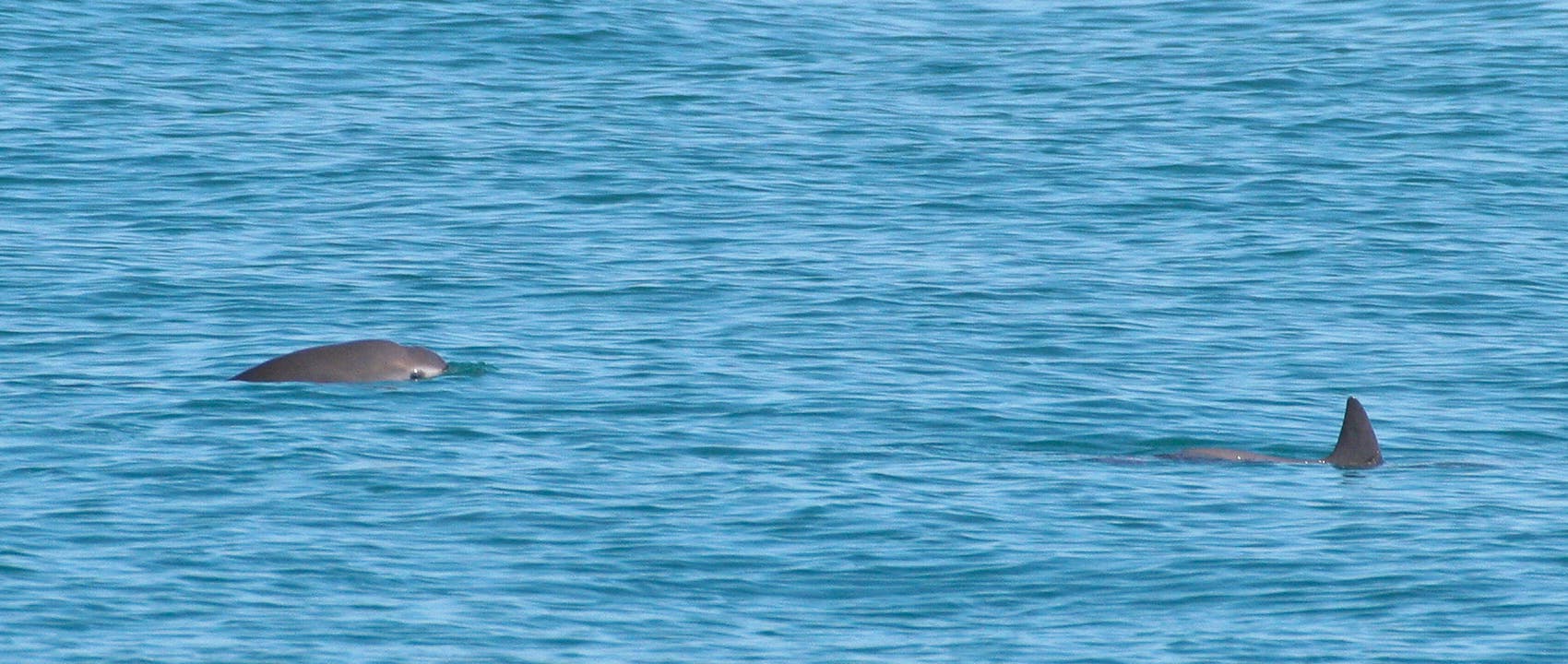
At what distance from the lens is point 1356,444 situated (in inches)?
801

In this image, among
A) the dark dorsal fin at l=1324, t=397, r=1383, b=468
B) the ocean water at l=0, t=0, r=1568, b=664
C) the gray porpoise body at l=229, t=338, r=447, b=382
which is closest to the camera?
the ocean water at l=0, t=0, r=1568, b=664

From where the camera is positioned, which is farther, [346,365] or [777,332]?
[777,332]

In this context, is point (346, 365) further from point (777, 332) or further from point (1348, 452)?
point (1348, 452)

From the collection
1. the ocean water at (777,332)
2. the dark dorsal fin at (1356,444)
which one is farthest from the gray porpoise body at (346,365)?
the dark dorsal fin at (1356,444)

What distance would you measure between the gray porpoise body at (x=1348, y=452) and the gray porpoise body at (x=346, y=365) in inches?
273

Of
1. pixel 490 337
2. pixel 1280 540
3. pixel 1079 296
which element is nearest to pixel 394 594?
pixel 1280 540

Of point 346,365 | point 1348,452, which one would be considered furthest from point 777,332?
point 1348,452

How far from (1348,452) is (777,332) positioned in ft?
23.7

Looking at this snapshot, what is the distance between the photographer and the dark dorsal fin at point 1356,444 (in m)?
20.1

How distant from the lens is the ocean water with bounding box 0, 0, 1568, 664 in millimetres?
16344

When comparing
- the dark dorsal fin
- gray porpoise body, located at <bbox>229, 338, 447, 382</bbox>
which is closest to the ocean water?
gray porpoise body, located at <bbox>229, 338, 447, 382</bbox>

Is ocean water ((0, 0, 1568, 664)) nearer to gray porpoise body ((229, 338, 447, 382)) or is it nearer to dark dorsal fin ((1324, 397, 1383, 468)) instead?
gray porpoise body ((229, 338, 447, 382))

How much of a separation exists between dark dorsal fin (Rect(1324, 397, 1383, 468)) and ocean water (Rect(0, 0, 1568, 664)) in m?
0.34

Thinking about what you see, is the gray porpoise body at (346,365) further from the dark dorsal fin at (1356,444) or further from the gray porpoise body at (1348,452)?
the dark dorsal fin at (1356,444)
